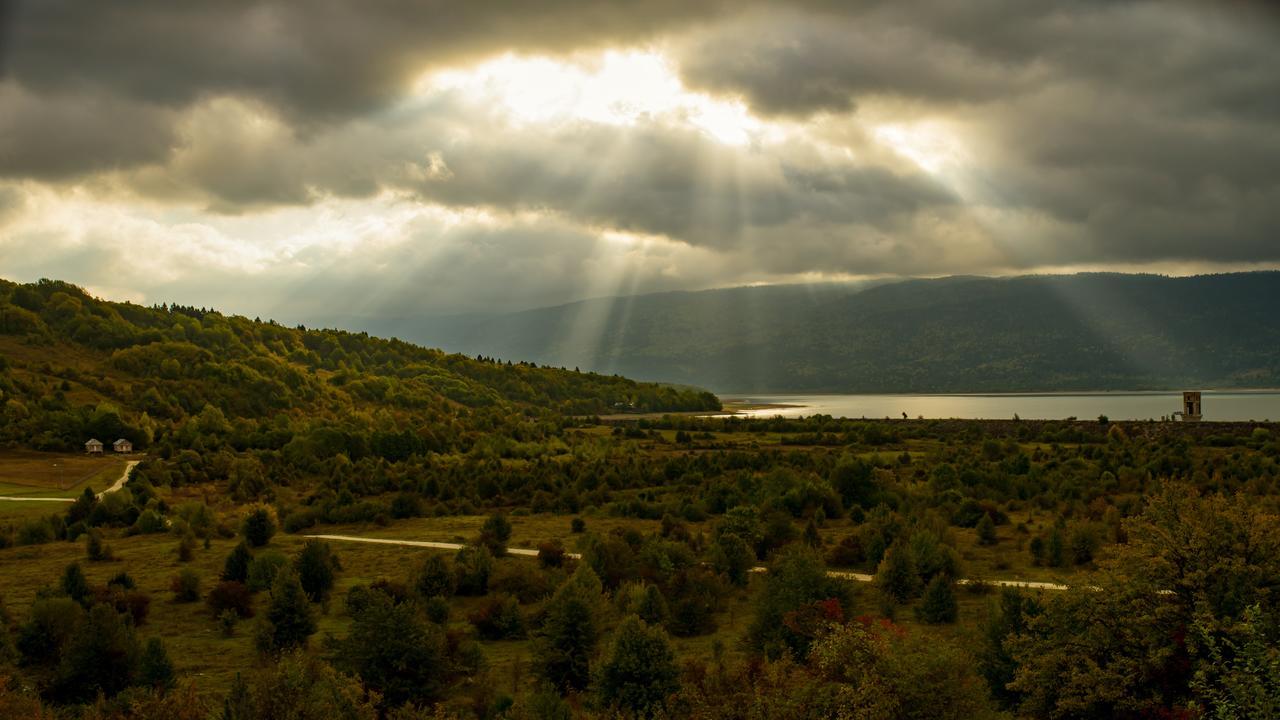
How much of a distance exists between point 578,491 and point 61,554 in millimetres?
40409

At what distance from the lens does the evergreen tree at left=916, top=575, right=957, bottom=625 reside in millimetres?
35531

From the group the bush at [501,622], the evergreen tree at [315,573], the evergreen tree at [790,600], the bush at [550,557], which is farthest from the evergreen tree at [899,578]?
the evergreen tree at [315,573]

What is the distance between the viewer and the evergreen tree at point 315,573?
4134 centimetres

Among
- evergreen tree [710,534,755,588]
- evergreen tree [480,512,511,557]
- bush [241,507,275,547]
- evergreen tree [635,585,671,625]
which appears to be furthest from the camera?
bush [241,507,275,547]

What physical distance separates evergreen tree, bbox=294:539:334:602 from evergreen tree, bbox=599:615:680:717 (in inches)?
807

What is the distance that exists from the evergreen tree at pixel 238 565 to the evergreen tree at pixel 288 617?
39.0 feet

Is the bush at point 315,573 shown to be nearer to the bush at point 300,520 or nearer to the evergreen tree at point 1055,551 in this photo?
the bush at point 300,520

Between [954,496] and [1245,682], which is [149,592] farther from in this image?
[954,496]

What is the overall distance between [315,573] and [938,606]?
28581mm

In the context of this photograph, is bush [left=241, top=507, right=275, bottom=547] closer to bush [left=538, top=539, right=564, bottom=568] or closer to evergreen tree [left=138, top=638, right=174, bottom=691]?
bush [left=538, top=539, right=564, bottom=568]

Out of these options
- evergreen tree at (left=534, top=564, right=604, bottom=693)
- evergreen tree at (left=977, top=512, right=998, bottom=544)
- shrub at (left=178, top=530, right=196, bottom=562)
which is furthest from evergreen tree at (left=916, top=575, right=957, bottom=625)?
shrub at (left=178, top=530, right=196, bottom=562)

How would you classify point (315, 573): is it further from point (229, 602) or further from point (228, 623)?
point (228, 623)

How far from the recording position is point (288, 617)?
34531 millimetres

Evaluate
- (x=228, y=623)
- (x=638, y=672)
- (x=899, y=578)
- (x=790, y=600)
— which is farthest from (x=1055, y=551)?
(x=228, y=623)
